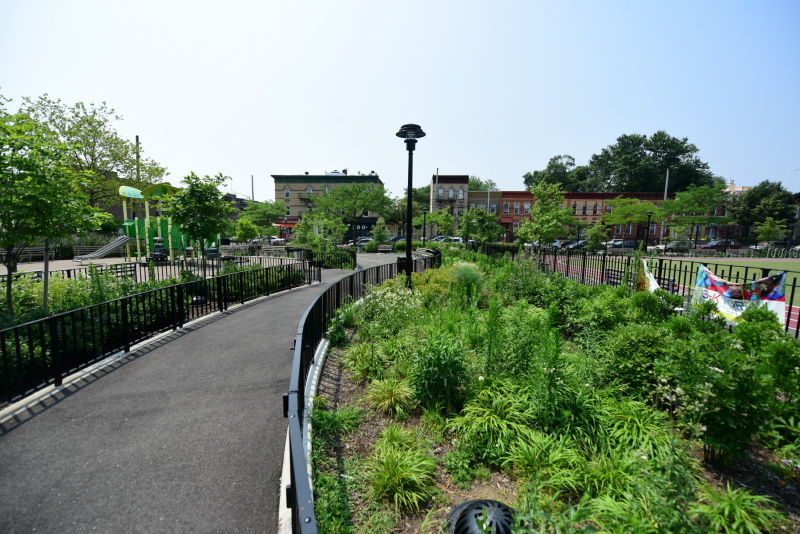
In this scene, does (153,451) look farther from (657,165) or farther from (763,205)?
(657,165)

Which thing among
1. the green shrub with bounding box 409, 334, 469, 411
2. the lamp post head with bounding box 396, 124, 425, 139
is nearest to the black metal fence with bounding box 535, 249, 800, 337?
the green shrub with bounding box 409, 334, 469, 411

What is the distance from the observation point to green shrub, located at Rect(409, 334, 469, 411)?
450cm

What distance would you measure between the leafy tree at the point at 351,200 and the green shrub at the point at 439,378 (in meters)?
44.3

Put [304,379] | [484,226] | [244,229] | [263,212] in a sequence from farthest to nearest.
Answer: [263,212]
[244,229]
[484,226]
[304,379]

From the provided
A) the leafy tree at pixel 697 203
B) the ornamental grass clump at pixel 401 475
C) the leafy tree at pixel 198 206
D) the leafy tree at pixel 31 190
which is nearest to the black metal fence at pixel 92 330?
the leafy tree at pixel 31 190

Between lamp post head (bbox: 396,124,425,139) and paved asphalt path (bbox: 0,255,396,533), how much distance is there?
7554 mm

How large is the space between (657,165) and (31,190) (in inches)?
3668

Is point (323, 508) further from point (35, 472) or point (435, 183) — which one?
point (435, 183)

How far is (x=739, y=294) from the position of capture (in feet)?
23.6

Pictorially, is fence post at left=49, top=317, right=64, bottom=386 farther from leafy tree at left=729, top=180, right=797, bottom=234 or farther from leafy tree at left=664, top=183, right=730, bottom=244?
leafy tree at left=729, top=180, right=797, bottom=234

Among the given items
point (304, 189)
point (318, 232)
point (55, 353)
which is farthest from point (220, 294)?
point (304, 189)

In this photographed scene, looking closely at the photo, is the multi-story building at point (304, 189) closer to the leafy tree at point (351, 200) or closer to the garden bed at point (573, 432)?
the leafy tree at point (351, 200)

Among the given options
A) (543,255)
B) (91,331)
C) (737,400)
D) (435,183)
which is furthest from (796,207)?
(91,331)

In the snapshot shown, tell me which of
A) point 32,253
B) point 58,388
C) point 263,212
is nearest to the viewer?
Answer: point 58,388
